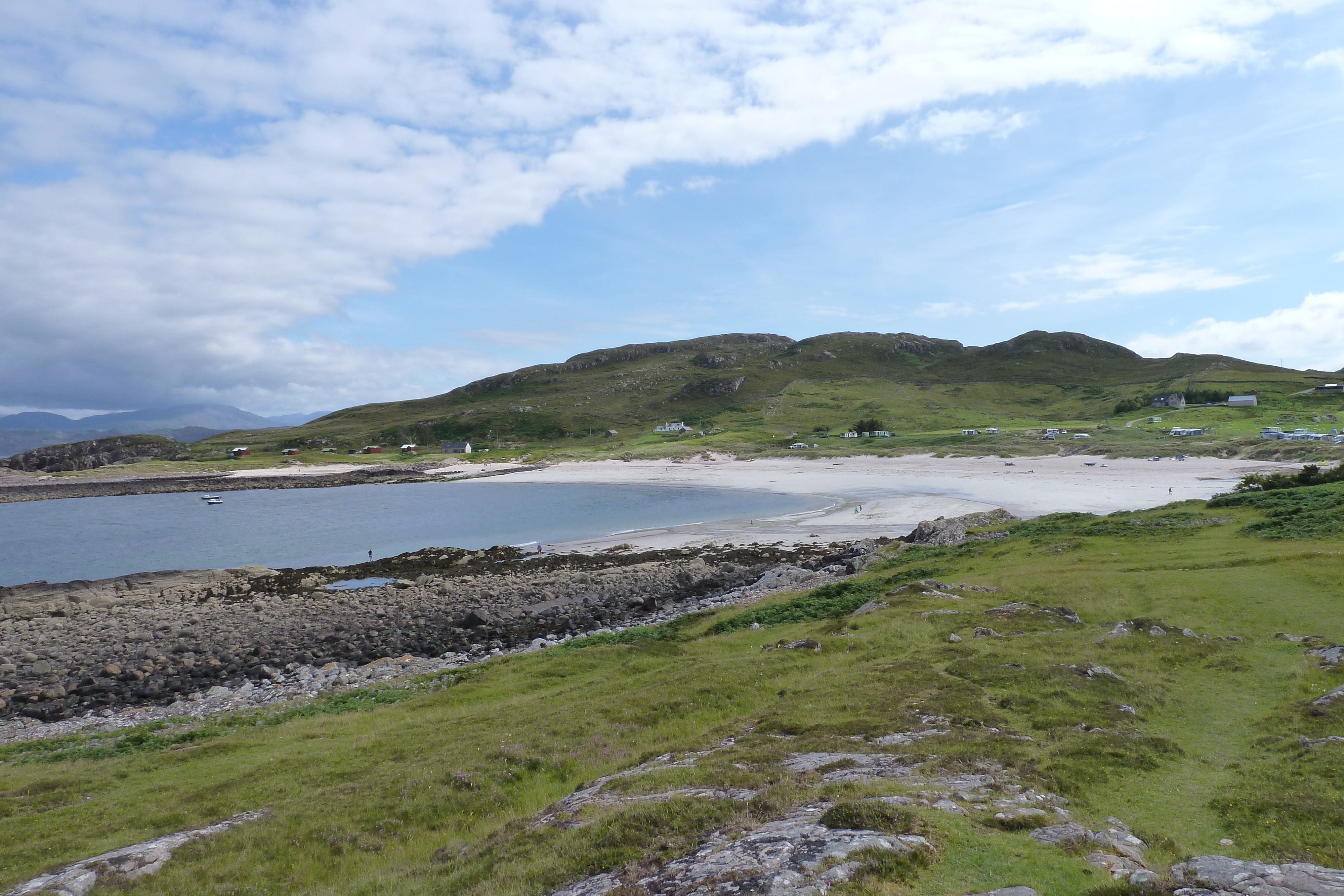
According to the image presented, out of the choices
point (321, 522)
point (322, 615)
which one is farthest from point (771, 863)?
point (321, 522)

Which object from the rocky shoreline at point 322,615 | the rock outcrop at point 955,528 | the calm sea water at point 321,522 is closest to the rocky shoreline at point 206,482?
the calm sea water at point 321,522

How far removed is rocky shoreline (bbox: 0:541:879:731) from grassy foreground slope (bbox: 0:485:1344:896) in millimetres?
10605

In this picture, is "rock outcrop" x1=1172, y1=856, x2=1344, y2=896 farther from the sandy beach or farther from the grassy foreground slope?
the sandy beach

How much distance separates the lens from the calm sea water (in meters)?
70.4

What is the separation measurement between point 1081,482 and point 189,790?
11092cm

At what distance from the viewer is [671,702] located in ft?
67.6

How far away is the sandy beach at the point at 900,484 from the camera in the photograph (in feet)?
239

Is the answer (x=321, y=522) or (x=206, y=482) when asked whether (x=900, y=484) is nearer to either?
(x=321, y=522)

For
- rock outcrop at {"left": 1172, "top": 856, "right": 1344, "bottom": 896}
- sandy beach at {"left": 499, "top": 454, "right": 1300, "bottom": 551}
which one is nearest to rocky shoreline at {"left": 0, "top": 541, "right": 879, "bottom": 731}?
sandy beach at {"left": 499, "top": 454, "right": 1300, "bottom": 551}

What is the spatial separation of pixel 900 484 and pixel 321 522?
3697 inches

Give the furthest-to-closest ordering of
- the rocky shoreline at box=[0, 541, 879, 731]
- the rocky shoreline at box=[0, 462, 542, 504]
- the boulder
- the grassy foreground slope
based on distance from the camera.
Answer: the rocky shoreline at box=[0, 462, 542, 504], the rocky shoreline at box=[0, 541, 879, 731], the grassy foreground slope, the boulder

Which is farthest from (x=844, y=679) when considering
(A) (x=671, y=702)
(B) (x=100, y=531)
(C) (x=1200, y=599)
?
(B) (x=100, y=531)

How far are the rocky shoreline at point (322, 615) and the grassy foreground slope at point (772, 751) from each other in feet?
34.8

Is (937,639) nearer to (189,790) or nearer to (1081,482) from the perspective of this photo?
(189,790)
